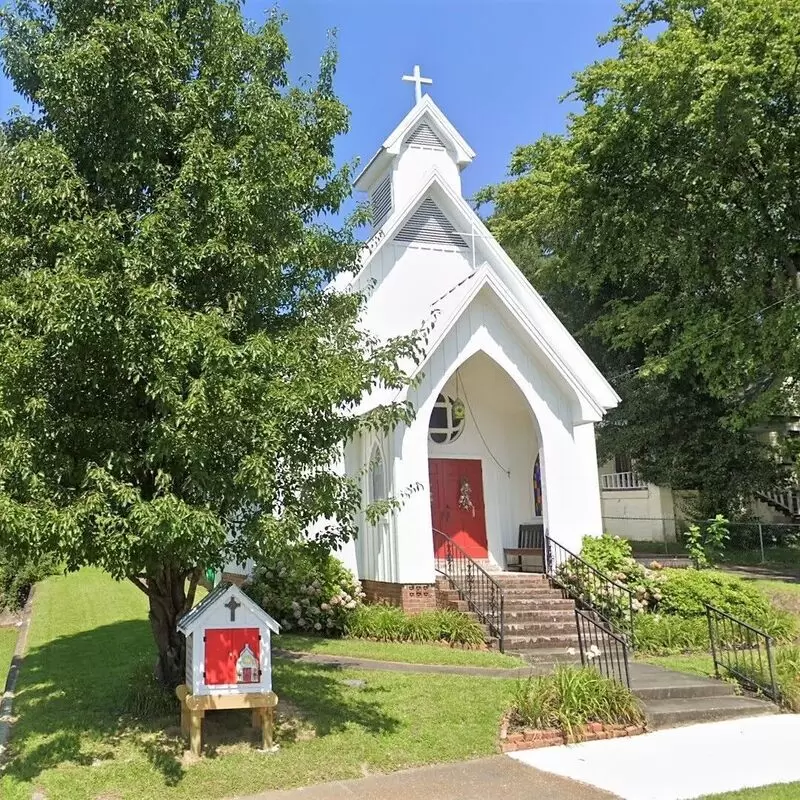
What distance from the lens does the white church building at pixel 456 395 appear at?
46.3ft

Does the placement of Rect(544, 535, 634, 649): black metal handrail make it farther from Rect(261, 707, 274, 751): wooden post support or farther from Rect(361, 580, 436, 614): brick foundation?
Rect(261, 707, 274, 751): wooden post support

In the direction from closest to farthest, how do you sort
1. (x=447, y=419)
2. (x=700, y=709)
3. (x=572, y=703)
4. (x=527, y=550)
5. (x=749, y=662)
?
(x=572, y=703) → (x=700, y=709) → (x=749, y=662) → (x=527, y=550) → (x=447, y=419)

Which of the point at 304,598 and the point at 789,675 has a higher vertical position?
the point at 304,598

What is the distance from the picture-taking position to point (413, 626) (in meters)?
12.7

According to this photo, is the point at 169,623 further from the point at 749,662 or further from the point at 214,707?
the point at 749,662

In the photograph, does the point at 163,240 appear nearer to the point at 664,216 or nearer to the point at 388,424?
the point at 388,424

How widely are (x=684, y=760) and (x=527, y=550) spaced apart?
25.8 feet

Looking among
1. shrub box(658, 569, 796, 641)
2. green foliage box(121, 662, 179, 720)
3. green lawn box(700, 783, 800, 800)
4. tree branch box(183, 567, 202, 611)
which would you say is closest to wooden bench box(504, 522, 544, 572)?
shrub box(658, 569, 796, 641)

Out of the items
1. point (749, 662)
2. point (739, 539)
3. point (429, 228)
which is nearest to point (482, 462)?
point (429, 228)

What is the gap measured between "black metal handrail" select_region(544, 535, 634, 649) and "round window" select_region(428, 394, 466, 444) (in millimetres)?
3113

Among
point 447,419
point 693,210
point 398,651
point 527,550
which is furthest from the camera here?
point 693,210

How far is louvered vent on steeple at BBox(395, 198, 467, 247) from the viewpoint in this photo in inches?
682

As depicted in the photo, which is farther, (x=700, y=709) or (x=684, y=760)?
(x=700, y=709)

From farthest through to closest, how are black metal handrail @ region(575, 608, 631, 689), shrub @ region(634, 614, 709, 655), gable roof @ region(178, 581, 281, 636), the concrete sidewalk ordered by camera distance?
shrub @ region(634, 614, 709, 655)
black metal handrail @ region(575, 608, 631, 689)
gable roof @ region(178, 581, 281, 636)
the concrete sidewalk
